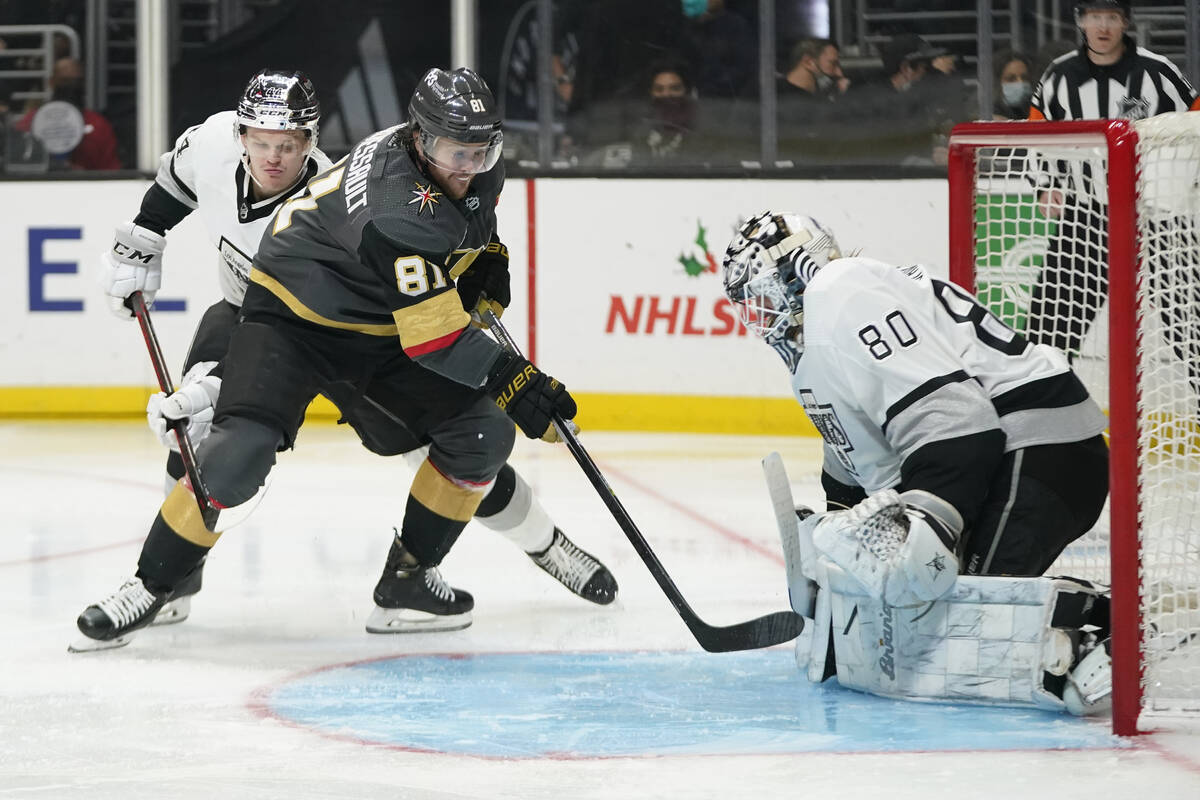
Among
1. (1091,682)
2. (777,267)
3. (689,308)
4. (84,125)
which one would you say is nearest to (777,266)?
(777,267)

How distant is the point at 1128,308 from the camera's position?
239 centimetres

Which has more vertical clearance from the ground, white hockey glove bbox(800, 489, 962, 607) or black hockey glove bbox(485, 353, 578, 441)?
black hockey glove bbox(485, 353, 578, 441)

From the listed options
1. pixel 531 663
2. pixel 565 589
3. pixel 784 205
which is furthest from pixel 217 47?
pixel 531 663

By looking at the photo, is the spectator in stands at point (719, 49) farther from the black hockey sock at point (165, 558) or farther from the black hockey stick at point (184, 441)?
the black hockey sock at point (165, 558)

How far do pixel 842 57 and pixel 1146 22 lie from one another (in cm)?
99

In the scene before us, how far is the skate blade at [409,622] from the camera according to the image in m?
3.25

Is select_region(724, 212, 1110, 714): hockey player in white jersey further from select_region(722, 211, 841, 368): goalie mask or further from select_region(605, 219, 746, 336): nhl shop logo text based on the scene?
select_region(605, 219, 746, 336): nhl shop logo text

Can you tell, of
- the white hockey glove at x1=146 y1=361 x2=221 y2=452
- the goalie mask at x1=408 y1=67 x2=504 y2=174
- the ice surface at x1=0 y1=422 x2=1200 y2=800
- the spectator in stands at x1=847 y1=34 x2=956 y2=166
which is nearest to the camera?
the ice surface at x1=0 y1=422 x2=1200 y2=800

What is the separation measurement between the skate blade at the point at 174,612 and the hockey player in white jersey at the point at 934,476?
1227 mm

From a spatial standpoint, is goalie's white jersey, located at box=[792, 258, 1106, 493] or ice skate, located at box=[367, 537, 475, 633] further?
ice skate, located at box=[367, 537, 475, 633]

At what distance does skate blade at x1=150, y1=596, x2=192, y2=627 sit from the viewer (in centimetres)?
330

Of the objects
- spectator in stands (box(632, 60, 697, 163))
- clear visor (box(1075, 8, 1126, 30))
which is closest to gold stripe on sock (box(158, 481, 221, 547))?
clear visor (box(1075, 8, 1126, 30))

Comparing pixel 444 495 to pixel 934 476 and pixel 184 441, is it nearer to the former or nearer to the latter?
pixel 184 441

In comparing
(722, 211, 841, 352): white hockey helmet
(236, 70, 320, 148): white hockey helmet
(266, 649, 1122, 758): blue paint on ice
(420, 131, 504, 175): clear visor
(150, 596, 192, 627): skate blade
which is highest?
(236, 70, 320, 148): white hockey helmet
